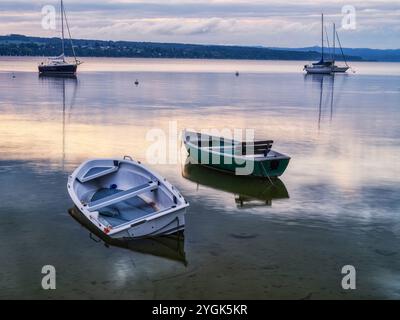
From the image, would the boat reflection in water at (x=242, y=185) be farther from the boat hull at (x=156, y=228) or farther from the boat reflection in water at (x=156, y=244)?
the boat reflection in water at (x=156, y=244)

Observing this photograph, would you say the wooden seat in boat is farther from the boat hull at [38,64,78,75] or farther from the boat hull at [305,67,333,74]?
the boat hull at [305,67,333,74]

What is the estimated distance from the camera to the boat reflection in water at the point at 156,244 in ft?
47.9

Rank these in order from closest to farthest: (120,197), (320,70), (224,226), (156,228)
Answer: (156,228), (120,197), (224,226), (320,70)

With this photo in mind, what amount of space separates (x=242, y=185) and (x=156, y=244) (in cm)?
700

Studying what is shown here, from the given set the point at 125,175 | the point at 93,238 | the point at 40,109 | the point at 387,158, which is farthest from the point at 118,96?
the point at 93,238

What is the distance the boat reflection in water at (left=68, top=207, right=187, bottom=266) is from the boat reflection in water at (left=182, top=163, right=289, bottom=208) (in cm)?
414

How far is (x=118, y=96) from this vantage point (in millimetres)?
61062

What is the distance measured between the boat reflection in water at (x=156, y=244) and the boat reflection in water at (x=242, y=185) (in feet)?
13.6

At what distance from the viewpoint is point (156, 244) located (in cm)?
1518

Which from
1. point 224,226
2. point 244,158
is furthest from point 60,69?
point 224,226

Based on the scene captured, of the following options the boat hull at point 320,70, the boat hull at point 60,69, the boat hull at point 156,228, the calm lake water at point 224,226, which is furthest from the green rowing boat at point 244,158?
the boat hull at point 320,70

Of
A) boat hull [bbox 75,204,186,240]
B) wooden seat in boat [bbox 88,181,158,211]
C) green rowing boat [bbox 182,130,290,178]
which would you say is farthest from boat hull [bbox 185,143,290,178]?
boat hull [bbox 75,204,186,240]

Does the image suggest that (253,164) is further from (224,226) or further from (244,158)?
(224,226)

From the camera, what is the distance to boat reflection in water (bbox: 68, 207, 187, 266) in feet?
47.9
